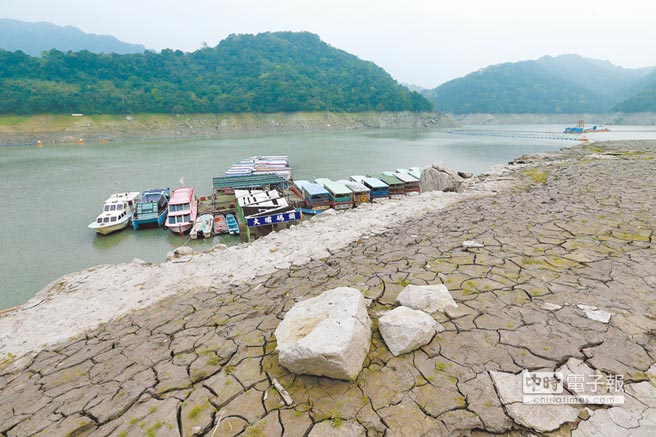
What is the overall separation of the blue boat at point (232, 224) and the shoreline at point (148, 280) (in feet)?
20.1

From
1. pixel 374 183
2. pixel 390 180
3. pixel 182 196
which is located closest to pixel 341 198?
pixel 374 183

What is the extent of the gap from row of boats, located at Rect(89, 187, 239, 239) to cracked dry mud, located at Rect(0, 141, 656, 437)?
1137cm

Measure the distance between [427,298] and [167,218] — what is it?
1790cm

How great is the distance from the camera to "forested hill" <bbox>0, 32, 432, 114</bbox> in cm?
7762

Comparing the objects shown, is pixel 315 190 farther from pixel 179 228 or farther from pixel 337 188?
pixel 179 228

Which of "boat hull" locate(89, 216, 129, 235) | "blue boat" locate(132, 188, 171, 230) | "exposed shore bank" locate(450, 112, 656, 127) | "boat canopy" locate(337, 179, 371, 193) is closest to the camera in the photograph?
"boat hull" locate(89, 216, 129, 235)

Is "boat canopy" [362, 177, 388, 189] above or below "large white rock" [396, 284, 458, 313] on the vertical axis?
below

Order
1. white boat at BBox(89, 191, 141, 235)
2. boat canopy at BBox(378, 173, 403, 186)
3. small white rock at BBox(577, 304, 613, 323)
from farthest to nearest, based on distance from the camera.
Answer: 1. boat canopy at BBox(378, 173, 403, 186)
2. white boat at BBox(89, 191, 141, 235)
3. small white rock at BBox(577, 304, 613, 323)

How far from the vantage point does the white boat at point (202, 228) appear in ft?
57.4

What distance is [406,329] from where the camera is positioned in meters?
3.81

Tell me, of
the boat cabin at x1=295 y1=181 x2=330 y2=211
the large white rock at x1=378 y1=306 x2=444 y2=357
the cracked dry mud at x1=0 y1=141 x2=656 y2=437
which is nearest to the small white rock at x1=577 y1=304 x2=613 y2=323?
the cracked dry mud at x1=0 y1=141 x2=656 y2=437

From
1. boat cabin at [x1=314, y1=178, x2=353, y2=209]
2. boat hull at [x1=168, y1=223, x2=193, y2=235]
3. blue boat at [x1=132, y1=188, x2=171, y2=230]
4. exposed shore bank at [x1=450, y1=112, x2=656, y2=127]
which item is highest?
exposed shore bank at [x1=450, y1=112, x2=656, y2=127]

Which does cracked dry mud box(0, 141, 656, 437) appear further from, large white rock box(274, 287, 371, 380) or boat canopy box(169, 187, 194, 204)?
boat canopy box(169, 187, 194, 204)

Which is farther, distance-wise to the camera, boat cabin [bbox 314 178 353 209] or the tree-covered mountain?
the tree-covered mountain
